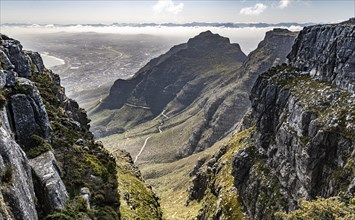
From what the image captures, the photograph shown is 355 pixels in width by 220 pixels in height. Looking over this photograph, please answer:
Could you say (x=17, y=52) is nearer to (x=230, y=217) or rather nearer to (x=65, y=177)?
(x=65, y=177)

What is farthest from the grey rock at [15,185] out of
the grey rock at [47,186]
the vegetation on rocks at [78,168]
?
the vegetation on rocks at [78,168]

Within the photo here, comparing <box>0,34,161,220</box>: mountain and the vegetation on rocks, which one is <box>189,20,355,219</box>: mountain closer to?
the vegetation on rocks

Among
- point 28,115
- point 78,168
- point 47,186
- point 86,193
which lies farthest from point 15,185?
point 78,168

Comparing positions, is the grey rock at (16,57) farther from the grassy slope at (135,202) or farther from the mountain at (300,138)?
the mountain at (300,138)

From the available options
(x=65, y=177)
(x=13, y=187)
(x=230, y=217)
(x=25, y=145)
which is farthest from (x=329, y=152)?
(x=13, y=187)

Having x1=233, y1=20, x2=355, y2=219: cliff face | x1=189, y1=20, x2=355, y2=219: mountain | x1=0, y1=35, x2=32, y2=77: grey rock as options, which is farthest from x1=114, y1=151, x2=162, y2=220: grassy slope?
x1=0, y1=35, x2=32, y2=77: grey rock

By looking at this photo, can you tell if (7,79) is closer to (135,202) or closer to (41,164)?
(41,164)
